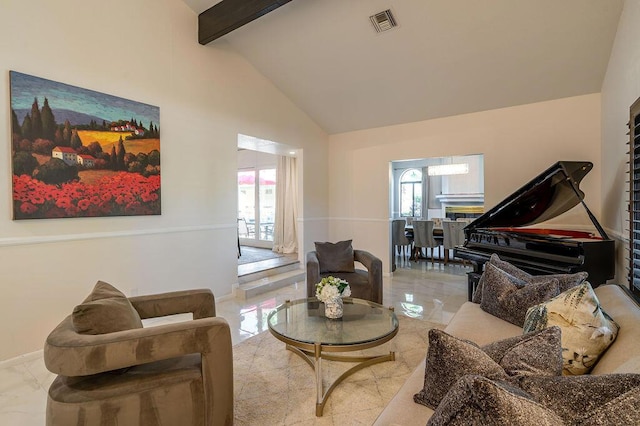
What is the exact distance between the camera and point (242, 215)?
888cm

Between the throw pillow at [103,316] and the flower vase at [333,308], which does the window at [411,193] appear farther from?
the throw pillow at [103,316]

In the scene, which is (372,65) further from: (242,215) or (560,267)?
(242,215)

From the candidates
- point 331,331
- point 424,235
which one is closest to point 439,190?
point 424,235

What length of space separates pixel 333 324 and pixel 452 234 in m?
4.41

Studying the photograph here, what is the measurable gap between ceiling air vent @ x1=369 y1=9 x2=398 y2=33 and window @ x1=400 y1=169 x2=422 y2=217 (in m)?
6.87

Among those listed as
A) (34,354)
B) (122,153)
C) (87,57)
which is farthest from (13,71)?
(34,354)

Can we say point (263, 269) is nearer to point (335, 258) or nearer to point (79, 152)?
point (335, 258)

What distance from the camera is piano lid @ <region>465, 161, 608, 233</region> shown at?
2.89 metres

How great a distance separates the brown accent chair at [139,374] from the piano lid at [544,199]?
10.3ft

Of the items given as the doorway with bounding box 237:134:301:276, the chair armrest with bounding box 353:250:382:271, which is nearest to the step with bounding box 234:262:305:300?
the doorway with bounding box 237:134:301:276

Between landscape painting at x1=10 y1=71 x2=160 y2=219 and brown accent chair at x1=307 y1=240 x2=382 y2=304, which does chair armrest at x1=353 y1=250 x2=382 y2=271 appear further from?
landscape painting at x1=10 y1=71 x2=160 y2=219

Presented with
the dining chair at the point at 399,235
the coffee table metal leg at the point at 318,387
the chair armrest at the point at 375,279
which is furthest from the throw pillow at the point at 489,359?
the dining chair at the point at 399,235

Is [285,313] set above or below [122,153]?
below

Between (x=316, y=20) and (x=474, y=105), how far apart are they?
2.65 m
